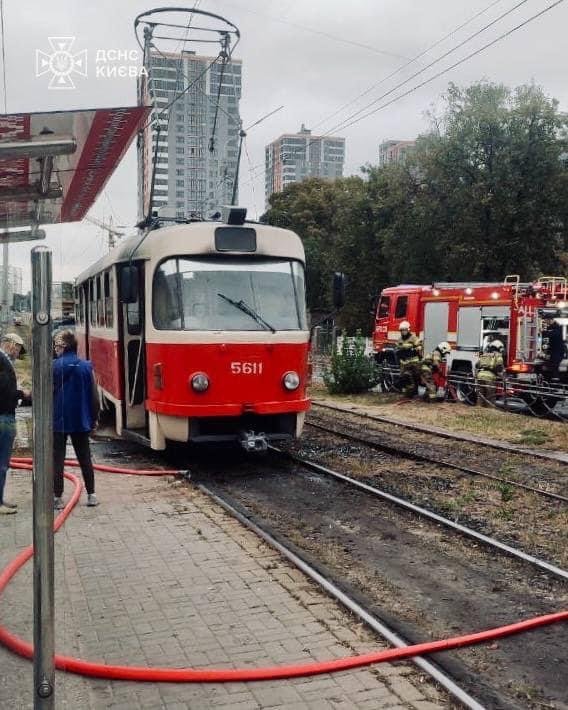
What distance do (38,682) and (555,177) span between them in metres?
33.9

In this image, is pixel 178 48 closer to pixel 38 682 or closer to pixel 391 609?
pixel 391 609

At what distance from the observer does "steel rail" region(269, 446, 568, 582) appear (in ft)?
21.3

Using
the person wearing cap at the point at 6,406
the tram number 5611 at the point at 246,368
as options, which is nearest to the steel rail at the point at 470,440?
the tram number 5611 at the point at 246,368

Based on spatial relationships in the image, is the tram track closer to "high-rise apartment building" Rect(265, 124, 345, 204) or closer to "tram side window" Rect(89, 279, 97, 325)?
"tram side window" Rect(89, 279, 97, 325)

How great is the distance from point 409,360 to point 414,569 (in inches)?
549

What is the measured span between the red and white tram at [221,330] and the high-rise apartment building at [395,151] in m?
29.0

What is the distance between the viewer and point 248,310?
33.0ft

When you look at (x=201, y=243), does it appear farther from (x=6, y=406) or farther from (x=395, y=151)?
(x=395, y=151)

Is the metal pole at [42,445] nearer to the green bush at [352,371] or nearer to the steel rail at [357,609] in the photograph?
the steel rail at [357,609]

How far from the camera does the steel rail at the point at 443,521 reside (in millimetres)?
6488

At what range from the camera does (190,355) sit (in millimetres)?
9719

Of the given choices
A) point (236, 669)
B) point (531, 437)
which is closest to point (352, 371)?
point (531, 437)

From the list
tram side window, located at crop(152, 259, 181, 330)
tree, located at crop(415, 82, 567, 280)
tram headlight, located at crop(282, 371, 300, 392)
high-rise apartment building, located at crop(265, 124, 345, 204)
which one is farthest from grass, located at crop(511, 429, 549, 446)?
high-rise apartment building, located at crop(265, 124, 345, 204)

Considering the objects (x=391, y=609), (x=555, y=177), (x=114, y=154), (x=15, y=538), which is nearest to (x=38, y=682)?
(x=391, y=609)
